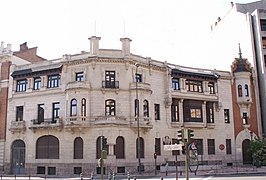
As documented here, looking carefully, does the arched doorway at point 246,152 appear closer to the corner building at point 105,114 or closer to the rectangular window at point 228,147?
the corner building at point 105,114

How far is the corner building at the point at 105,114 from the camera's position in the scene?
3594 centimetres

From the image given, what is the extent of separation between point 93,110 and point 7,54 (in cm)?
1585

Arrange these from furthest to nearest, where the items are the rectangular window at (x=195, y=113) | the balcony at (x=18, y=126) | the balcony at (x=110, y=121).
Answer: the rectangular window at (x=195, y=113) → the balcony at (x=18, y=126) → the balcony at (x=110, y=121)

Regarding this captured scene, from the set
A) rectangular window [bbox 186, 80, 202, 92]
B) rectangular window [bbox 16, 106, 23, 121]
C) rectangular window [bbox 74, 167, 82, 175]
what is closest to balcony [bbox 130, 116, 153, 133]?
rectangular window [bbox 74, 167, 82, 175]

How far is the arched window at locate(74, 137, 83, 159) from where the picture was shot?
36.1 meters

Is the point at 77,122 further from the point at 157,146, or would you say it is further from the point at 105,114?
the point at 157,146

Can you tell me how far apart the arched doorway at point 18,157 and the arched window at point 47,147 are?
2.44m

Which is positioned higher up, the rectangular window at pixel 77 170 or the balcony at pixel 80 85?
the balcony at pixel 80 85

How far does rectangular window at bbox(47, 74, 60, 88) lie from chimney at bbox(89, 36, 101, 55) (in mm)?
5546

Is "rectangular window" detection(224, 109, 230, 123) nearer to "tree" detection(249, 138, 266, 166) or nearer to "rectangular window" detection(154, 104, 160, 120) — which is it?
"tree" detection(249, 138, 266, 166)

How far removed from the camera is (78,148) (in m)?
36.4

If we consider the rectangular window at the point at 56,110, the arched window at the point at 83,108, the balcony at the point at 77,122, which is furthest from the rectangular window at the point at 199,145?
the rectangular window at the point at 56,110

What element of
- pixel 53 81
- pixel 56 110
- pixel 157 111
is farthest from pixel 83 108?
pixel 157 111

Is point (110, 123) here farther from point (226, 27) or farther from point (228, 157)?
point (226, 27)
